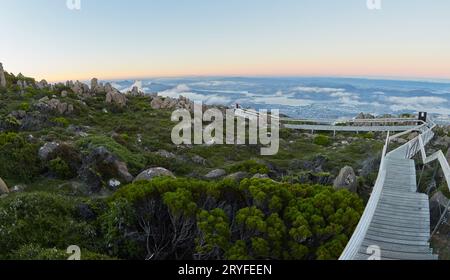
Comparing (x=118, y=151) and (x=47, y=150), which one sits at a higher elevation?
(x=47, y=150)

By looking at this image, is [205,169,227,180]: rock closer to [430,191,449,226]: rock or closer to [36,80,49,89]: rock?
[430,191,449,226]: rock

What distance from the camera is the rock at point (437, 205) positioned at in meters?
13.5

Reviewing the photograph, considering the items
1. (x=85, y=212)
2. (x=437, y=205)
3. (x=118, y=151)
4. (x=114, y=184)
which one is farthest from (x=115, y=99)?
(x=437, y=205)

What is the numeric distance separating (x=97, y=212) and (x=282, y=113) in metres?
42.4

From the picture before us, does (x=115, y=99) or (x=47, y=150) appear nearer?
(x=47, y=150)

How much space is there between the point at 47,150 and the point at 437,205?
1826 centimetres

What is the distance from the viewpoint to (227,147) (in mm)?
30516

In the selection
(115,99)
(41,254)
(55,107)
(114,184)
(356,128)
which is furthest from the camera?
(115,99)

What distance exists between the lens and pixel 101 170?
2111cm

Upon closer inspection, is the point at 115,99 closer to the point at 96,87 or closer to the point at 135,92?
the point at 96,87

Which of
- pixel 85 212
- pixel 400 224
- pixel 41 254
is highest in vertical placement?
pixel 400 224

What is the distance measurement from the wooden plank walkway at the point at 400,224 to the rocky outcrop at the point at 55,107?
28130 mm
